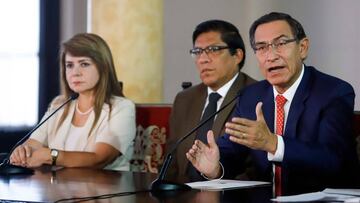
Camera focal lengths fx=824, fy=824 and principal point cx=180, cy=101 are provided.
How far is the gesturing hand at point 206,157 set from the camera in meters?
3.17

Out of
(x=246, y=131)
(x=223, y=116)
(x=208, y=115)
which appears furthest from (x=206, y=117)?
(x=246, y=131)

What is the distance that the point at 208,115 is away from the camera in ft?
13.4

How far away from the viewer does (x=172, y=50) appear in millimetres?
7184

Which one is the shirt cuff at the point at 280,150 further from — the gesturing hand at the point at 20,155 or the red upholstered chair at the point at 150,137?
the red upholstered chair at the point at 150,137

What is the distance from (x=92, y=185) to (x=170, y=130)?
4.58 ft

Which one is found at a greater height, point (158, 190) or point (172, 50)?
point (172, 50)

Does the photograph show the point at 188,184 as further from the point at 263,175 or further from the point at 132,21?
the point at 132,21

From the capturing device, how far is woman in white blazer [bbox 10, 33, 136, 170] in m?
4.17

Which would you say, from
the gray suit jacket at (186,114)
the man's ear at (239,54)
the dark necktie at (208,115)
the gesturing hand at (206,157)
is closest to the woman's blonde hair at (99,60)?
the gray suit jacket at (186,114)

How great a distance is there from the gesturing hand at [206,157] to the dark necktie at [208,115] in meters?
0.82

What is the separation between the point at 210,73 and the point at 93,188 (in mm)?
1413

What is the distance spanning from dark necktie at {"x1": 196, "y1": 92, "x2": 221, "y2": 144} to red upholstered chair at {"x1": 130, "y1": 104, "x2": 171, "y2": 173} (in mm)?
476

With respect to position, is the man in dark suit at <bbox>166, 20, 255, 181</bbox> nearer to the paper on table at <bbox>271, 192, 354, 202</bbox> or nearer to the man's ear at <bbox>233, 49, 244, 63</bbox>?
the man's ear at <bbox>233, 49, 244, 63</bbox>

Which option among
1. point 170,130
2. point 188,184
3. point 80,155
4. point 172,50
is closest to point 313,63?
point 172,50
